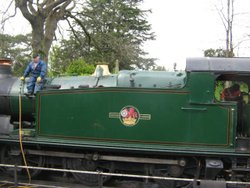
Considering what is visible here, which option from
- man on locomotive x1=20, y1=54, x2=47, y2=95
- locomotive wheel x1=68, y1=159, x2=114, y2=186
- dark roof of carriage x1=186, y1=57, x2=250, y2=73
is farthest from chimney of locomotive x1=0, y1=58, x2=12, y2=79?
dark roof of carriage x1=186, y1=57, x2=250, y2=73

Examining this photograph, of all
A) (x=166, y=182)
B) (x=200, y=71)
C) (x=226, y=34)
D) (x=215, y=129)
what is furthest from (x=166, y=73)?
(x=226, y=34)

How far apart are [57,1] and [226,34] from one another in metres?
8.59

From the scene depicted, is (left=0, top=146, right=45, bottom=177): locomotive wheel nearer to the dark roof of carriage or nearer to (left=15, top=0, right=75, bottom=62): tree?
the dark roof of carriage

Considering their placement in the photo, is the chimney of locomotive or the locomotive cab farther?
the chimney of locomotive

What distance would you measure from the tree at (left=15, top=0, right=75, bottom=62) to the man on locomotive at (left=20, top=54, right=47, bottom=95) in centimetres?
1070

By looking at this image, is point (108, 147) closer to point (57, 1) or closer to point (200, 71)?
point (200, 71)

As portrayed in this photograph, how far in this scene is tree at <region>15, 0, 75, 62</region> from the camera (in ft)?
63.1

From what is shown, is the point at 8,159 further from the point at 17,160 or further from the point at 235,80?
the point at 235,80

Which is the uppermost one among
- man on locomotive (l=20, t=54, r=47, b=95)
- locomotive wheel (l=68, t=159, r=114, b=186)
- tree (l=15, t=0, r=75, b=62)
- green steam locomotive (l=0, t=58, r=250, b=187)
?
tree (l=15, t=0, r=75, b=62)

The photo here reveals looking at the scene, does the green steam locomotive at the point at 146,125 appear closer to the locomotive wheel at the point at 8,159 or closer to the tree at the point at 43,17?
the locomotive wheel at the point at 8,159

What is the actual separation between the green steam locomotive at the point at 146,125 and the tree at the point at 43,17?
37.4 ft

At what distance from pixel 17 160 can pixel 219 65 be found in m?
4.33

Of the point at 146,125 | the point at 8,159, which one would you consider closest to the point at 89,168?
the point at 146,125

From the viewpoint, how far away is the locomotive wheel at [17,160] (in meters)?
7.68
